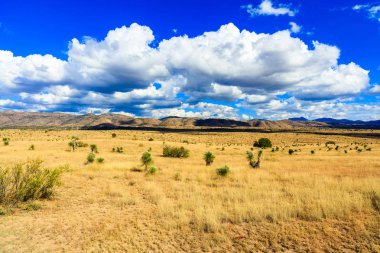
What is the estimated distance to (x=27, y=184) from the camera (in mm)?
12336

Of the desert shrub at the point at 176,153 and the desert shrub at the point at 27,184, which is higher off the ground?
the desert shrub at the point at 27,184

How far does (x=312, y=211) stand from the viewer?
31.1 ft

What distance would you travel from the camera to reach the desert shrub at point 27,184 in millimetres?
11828

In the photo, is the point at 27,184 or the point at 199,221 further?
the point at 27,184

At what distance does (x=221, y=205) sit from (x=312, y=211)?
10.9 feet

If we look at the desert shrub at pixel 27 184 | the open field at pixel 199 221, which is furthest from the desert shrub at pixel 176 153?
the desert shrub at pixel 27 184

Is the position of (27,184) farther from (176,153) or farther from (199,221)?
(176,153)

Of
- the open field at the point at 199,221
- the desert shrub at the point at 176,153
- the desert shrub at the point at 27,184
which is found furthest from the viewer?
the desert shrub at the point at 176,153

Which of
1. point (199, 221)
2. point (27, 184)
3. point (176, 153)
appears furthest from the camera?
point (176, 153)

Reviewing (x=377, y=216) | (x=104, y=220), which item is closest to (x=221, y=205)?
(x=104, y=220)

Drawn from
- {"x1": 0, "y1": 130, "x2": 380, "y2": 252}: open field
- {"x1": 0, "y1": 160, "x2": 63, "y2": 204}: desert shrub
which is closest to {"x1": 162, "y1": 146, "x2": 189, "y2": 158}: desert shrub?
{"x1": 0, "y1": 130, "x2": 380, "y2": 252}: open field

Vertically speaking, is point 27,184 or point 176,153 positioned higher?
point 27,184

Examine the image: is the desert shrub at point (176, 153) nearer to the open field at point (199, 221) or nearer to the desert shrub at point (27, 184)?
the open field at point (199, 221)

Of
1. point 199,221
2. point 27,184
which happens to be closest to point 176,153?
point 27,184
